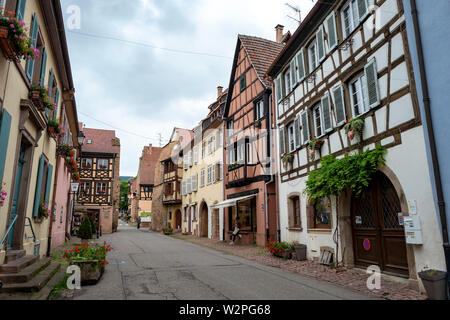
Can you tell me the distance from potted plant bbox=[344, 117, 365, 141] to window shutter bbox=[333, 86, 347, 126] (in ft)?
1.71

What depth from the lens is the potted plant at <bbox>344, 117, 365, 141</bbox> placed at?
8.32 m

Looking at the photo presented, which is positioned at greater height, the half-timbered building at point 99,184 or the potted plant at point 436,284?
the half-timbered building at point 99,184

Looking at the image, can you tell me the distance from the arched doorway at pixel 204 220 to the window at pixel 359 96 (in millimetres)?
18020

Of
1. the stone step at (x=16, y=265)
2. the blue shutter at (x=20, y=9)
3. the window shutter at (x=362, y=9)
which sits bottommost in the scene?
the stone step at (x=16, y=265)

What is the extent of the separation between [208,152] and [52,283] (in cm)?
1904

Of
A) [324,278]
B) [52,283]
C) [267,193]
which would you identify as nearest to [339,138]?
[324,278]

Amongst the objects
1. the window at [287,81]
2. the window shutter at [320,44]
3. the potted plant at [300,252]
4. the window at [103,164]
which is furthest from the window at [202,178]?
the window shutter at [320,44]

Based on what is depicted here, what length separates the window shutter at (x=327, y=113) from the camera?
9914 millimetres

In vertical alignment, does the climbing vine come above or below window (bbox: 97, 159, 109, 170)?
below

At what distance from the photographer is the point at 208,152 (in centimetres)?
2505

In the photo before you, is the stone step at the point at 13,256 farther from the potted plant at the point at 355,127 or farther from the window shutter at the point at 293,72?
the window shutter at the point at 293,72

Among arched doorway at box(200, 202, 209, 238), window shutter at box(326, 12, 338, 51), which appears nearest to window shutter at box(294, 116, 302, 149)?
window shutter at box(326, 12, 338, 51)

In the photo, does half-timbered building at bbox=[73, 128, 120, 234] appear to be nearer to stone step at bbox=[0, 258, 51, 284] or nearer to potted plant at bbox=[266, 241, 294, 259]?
potted plant at bbox=[266, 241, 294, 259]
